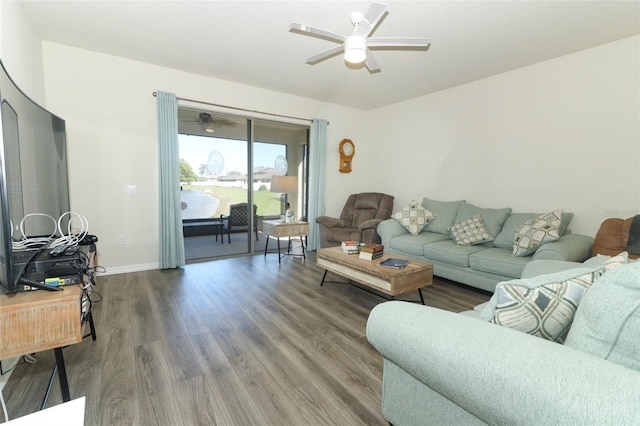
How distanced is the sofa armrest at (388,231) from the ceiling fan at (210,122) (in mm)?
2825

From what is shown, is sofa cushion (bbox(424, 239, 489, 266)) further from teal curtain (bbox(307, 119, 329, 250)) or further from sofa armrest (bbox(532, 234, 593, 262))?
teal curtain (bbox(307, 119, 329, 250))

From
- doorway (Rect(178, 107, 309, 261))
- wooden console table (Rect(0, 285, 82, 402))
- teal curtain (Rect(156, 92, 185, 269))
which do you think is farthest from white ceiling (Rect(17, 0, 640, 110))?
wooden console table (Rect(0, 285, 82, 402))

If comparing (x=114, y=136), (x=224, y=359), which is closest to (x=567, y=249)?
(x=224, y=359)

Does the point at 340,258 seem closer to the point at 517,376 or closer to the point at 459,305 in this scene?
the point at 459,305

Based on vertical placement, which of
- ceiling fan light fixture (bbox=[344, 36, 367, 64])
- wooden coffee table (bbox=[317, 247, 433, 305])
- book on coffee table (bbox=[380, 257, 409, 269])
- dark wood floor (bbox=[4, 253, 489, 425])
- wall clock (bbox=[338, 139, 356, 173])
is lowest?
dark wood floor (bbox=[4, 253, 489, 425])

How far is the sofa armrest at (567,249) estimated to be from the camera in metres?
2.64

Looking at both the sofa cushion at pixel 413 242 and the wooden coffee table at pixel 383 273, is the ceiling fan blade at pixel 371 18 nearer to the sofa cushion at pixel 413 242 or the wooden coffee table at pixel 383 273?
the wooden coffee table at pixel 383 273

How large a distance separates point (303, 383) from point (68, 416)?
1245 mm

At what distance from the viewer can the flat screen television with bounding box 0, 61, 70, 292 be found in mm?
1273

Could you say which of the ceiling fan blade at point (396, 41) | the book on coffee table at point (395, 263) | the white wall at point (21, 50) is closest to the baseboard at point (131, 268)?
the white wall at point (21, 50)

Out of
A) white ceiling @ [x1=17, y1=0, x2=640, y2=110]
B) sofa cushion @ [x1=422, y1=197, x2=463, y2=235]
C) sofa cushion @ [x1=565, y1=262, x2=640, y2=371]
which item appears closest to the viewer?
sofa cushion @ [x1=565, y1=262, x2=640, y2=371]

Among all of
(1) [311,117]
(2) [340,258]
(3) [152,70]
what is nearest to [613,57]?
(2) [340,258]

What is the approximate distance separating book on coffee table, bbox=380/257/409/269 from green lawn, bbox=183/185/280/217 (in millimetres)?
2738

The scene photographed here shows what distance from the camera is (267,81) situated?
164 inches
